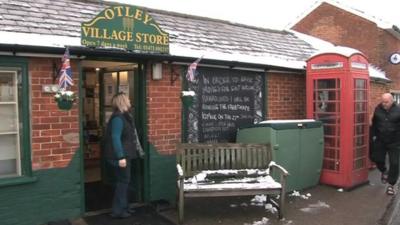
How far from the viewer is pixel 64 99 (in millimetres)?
5141

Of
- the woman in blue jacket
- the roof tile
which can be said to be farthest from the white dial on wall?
the woman in blue jacket

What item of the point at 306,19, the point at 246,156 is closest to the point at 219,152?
the point at 246,156

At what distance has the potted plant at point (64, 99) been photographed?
16.8ft

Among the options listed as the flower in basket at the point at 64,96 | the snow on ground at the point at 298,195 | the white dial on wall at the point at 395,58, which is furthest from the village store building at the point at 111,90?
the white dial on wall at the point at 395,58

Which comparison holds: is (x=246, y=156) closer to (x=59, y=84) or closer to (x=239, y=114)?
(x=239, y=114)

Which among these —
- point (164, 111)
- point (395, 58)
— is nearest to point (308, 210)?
point (164, 111)

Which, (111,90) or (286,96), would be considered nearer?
(111,90)

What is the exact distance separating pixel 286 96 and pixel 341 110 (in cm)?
130

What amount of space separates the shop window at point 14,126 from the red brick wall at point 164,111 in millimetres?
1806

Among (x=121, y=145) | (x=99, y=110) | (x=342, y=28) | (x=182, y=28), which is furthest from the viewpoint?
(x=342, y=28)

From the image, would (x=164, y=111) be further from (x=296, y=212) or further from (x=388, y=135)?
(x=388, y=135)

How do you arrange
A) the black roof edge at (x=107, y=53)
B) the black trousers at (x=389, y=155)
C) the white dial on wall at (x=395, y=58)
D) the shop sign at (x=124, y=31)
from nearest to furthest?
the black roof edge at (x=107, y=53), the shop sign at (x=124, y=31), the black trousers at (x=389, y=155), the white dial on wall at (x=395, y=58)

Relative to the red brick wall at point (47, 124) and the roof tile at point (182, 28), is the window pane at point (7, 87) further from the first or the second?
the roof tile at point (182, 28)

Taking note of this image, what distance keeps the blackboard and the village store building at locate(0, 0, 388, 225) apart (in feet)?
0.06
